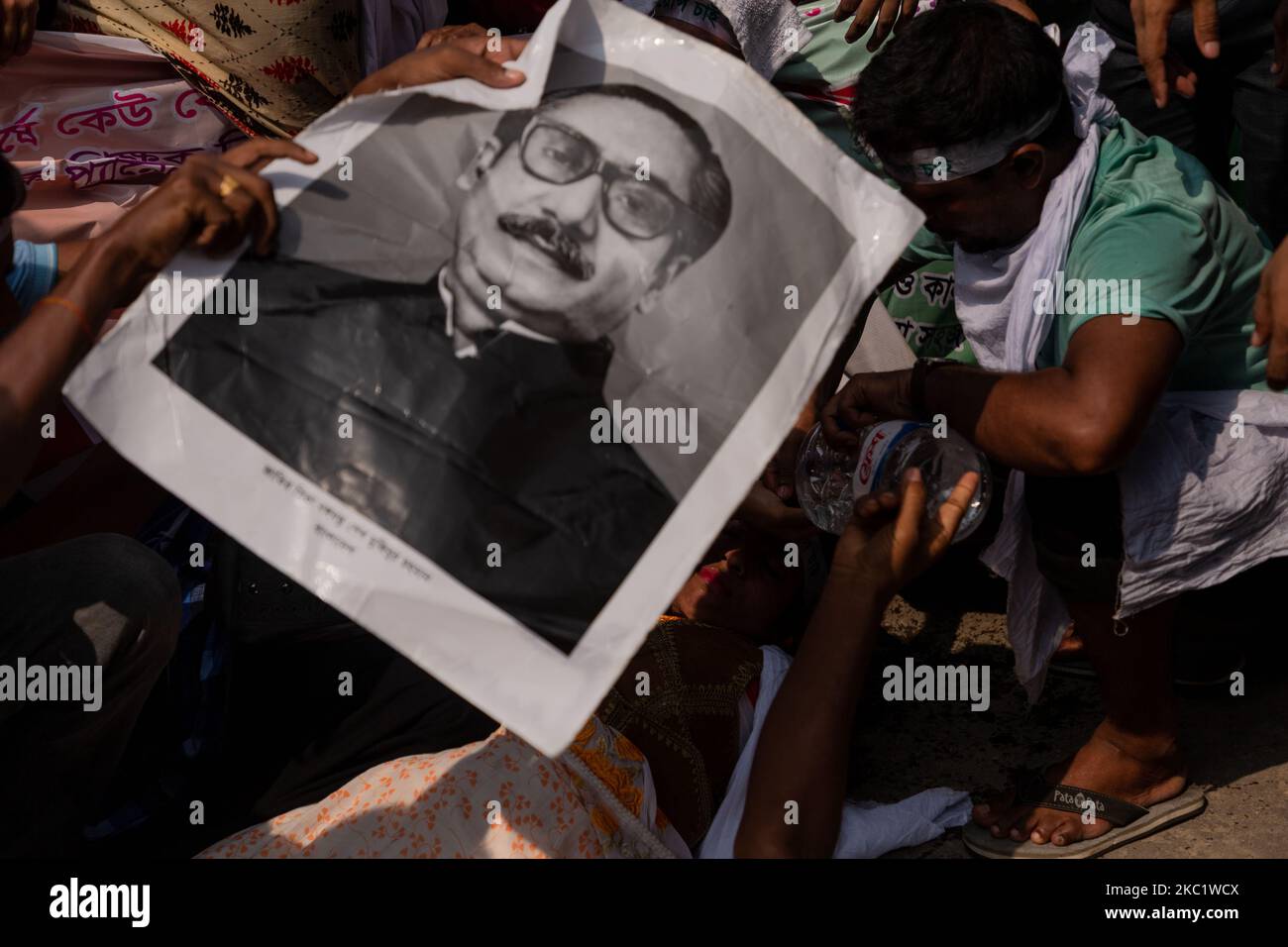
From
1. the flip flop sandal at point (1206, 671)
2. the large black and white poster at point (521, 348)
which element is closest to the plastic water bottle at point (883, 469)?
the large black and white poster at point (521, 348)

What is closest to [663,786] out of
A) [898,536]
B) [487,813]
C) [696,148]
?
[487,813]

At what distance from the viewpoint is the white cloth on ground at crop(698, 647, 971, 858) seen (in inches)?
75.2

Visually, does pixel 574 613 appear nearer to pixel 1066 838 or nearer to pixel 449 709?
pixel 449 709

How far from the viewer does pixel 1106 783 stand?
7.36 ft

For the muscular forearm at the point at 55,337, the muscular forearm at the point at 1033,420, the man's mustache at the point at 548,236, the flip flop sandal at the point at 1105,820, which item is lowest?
the flip flop sandal at the point at 1105,820

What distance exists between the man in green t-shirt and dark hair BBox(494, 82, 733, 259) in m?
0.64

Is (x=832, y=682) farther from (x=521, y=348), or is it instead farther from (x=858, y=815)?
(x=521, y=348)

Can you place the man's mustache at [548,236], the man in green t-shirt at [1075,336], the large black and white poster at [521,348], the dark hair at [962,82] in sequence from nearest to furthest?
the large black and white poster at [521,348], the man's mustache at [548,236], the man in green t-shirt at [1075,336], the dark hair at [962,82]

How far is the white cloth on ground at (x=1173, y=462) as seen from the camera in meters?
2.05

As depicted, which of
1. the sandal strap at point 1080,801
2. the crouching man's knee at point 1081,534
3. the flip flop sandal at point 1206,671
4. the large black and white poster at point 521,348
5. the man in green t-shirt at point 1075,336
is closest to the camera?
the large black and white poster at point 521,348

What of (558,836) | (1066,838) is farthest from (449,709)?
(1066,838)

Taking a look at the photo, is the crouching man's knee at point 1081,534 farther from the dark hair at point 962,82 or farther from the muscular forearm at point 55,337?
the muscular forearm at point 55,337

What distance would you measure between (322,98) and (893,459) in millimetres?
1459

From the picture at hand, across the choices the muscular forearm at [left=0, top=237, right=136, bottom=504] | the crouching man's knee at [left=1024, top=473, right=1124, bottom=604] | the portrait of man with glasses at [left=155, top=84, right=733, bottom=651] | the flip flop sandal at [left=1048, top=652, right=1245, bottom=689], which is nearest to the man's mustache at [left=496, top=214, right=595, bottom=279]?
the portrait of man with glasses at [left=155, top=84, right=733, bottom=651]
